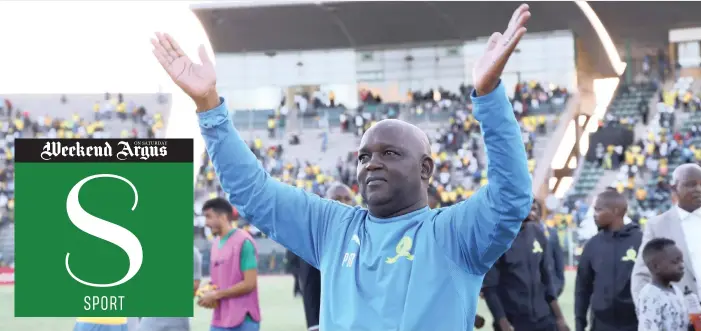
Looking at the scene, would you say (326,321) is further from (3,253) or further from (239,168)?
(3,253)

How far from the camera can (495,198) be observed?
300 cm

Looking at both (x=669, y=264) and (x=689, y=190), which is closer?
(x=669, y=264)

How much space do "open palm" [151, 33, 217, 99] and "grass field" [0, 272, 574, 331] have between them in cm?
1052

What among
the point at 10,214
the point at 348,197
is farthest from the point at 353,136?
the point at 348,197

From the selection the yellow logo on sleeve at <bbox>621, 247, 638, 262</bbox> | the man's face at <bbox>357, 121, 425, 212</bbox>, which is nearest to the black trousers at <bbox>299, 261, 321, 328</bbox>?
the yellow logo on sleeve at <bbox>621, 247, 638, 262</bbox>

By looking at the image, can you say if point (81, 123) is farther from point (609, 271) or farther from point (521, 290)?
point (609, 271)

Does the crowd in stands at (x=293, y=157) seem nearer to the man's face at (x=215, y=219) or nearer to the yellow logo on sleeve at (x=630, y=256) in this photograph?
the yellow logo on sleeve at (x=630, y=256)

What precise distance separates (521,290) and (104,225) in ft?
12.2

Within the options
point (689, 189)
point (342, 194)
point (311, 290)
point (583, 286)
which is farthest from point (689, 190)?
point (311, 290)

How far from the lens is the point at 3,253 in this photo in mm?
27641

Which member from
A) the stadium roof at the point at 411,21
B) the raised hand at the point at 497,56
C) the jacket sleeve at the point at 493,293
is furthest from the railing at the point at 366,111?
the raised hand at the point at 497,56

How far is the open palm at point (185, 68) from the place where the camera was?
331 cm

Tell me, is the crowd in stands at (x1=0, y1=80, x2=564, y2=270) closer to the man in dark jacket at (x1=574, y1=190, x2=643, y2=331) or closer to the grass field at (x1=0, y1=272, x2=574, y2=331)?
the grass field at (x1=0, y1=272, x2=574, y2=331)

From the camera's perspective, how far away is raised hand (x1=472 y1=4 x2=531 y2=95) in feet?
9.59
